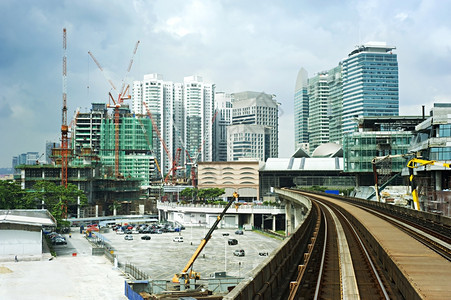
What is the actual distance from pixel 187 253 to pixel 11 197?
51.7 m

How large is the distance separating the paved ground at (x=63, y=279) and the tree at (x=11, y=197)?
A: 39777mm

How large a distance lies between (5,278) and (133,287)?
68.5ft

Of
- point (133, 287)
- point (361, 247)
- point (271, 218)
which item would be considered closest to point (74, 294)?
point (133, 287)

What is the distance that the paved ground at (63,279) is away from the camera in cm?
5731

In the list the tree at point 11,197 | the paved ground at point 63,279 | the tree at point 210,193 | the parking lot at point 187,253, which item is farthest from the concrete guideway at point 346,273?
the tree at point 210,193

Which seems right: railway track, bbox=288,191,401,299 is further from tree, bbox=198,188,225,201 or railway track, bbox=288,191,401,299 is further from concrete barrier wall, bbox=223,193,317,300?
tree, bbox=198,188,225,201

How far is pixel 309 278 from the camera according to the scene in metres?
26.4

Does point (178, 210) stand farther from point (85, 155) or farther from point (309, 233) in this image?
point (309, 233)

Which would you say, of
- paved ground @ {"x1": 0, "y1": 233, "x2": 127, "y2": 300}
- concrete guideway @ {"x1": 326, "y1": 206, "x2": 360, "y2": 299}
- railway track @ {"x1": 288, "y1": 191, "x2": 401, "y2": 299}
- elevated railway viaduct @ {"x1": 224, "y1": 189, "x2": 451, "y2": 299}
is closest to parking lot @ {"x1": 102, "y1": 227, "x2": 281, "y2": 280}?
paved ground @ {"x1": 0, "y1": 233, "x2": 127, "y2": 300}

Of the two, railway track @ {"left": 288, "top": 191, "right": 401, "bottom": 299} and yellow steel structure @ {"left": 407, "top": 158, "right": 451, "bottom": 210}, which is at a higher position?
yellow steel structure @ {"left": 407, "top": 158, "right": 451, "bottom": 210}

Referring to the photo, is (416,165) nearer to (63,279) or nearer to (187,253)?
(187,253)

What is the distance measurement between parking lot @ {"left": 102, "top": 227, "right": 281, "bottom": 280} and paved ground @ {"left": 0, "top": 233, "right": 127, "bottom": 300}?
790 cm

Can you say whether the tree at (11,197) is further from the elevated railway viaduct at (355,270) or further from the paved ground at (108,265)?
the elevated railway viaduct at (355,270)

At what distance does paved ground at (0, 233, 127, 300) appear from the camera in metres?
57.3
